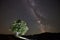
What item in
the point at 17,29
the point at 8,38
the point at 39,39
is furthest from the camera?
the point at 8,38

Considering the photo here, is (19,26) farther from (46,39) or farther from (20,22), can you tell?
(46,39)

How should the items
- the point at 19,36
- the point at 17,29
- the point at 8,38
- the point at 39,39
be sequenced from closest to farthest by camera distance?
the point at 17,29, the point at 19,36, the point at 39,39, the point at 8,38

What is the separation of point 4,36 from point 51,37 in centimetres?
96

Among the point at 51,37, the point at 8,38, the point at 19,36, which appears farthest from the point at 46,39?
the point at 8,38

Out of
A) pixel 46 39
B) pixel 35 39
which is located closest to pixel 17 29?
pixel 35 39

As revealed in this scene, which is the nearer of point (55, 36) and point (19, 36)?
point (19, 36)

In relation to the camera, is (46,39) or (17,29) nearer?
(17,29)

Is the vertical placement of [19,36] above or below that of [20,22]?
below

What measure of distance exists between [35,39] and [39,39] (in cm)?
9

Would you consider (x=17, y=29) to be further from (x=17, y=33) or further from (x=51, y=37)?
(x=51, y=37)

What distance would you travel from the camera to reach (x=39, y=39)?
2.79 m

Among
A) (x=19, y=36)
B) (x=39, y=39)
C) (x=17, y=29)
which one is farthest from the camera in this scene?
(x=39, y=39)

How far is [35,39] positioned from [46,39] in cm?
23

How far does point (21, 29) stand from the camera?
244cm
